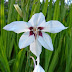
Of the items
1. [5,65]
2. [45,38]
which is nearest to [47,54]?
[5,65]

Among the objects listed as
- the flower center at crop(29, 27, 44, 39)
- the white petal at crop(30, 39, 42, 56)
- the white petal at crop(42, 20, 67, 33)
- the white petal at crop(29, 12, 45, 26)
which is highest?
the white petal at crop(29, 12, 45, 26)

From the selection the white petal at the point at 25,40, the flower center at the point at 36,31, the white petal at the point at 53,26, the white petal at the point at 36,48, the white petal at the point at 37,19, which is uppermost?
the white petal at the point at 37,19

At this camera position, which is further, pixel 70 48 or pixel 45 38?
pixel 70 48

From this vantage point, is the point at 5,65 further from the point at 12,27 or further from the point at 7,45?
the point at 12,27

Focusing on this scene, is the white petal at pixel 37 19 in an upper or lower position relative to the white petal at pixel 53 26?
upper

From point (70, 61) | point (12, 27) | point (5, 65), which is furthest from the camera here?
point (70, 61)

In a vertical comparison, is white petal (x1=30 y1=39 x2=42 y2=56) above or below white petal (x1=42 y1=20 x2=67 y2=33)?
below

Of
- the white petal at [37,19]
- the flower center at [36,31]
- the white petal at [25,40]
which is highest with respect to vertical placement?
the white petal at [37,19]

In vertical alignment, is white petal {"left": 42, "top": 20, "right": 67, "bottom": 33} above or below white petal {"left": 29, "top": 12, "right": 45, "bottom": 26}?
below
